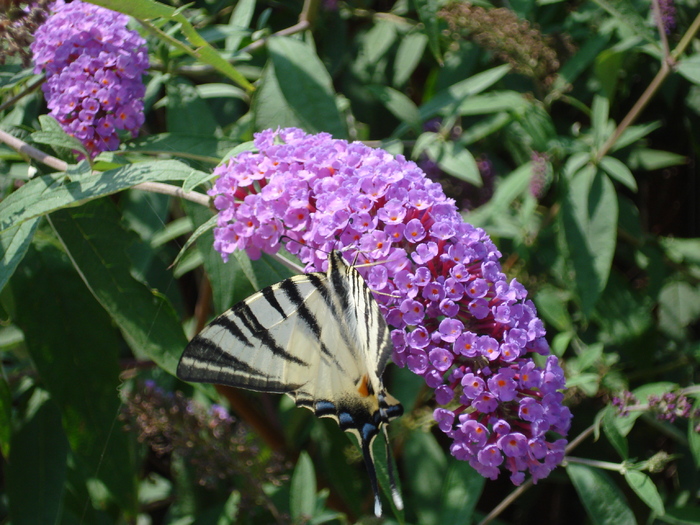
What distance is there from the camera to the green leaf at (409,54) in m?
3.23

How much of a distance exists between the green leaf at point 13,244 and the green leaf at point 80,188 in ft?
0.09

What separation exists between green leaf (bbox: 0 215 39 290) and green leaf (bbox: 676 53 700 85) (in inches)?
101

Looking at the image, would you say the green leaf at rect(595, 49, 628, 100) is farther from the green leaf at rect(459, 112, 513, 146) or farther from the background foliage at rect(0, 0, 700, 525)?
the green leaf at rect(459, 112, 513, 146)

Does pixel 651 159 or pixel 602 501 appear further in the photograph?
pixel 651 159

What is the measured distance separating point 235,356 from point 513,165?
2.69 meters

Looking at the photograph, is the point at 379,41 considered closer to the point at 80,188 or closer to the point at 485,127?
the point at 485,127

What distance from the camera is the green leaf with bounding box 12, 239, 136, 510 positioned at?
220cm

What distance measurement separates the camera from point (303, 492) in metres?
2.52

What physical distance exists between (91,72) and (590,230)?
7.04 ft

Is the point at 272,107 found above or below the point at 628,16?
above

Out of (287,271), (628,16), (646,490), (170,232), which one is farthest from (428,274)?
(170,232)

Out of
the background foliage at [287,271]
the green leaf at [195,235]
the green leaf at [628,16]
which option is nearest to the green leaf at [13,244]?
the background foliage at [287,271]

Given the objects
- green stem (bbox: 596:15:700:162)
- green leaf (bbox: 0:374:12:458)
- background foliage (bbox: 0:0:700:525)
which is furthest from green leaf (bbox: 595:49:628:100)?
green leaf (bbox: 0:374:12:458)

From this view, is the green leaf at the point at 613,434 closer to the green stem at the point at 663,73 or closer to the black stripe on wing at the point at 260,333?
the black stripe on wing at the point at 260,333
